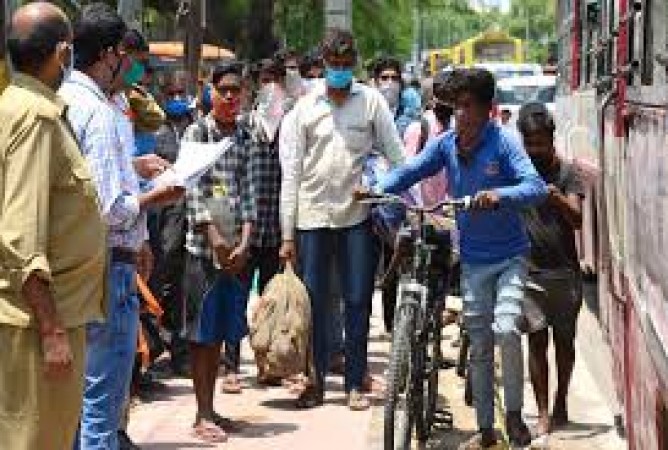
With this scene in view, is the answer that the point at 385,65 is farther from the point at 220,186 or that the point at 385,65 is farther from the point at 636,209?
the point at 636,209

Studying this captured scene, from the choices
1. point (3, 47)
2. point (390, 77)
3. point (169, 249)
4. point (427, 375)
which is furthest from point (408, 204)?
point (390, 77)

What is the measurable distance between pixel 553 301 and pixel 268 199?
6.33 feet

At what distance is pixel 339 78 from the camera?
25.8ft

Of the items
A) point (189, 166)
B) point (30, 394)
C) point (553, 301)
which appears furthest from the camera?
point (553, 301)

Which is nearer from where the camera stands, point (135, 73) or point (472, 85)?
point (472, 85)

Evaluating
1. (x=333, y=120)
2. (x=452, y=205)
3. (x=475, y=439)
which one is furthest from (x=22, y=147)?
(x=333, y=120)

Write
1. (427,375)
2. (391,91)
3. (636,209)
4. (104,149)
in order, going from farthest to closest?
(391,91), (427,375), (636,209), (104,149)

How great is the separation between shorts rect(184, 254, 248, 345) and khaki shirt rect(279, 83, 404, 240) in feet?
2.21

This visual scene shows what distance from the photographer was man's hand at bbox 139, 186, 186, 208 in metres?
5.13

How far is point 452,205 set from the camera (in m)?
6.22

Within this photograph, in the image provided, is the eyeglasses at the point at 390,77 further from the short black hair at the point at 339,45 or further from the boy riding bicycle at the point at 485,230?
the boy riding bicycle at the point at 485,230

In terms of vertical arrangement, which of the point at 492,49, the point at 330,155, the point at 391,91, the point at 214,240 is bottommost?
the point at 214,240

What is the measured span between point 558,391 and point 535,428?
0.23 m

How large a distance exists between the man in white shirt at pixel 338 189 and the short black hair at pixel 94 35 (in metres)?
2.72
